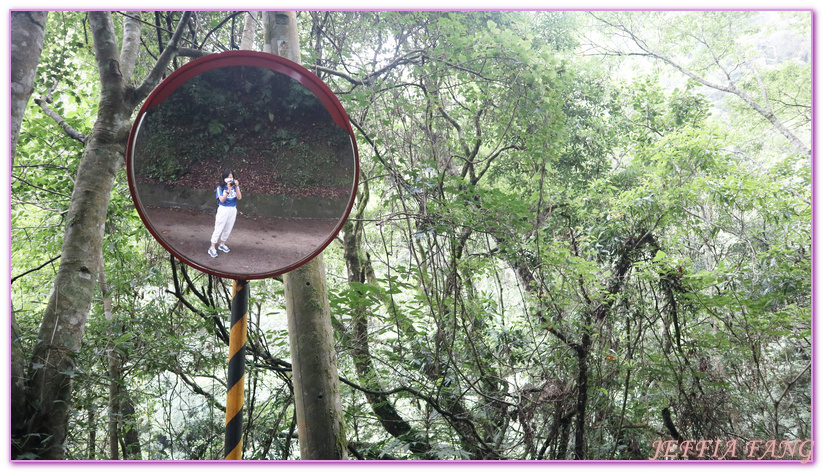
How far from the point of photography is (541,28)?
4.99 metres

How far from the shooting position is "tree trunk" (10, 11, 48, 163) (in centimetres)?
188

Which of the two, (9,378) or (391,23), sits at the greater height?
(391,23)

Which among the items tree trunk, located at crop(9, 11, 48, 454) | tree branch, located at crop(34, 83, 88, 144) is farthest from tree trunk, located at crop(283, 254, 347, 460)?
tree branch, located at crop(34, 83, 88, 144)

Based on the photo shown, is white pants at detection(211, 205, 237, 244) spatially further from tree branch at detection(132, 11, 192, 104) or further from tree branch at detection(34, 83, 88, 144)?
tree branch at detection(34, 83, 88, 144)

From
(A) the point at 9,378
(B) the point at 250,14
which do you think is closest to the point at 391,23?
(B) the point at 250,14

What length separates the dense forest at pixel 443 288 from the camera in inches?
91.0

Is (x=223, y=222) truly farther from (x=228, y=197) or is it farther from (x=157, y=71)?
(x=157, y=71)

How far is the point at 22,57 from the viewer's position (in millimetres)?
1907

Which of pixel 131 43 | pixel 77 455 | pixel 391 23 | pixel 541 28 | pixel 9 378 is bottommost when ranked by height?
pixel 77 455

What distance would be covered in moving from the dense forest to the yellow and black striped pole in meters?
0.87

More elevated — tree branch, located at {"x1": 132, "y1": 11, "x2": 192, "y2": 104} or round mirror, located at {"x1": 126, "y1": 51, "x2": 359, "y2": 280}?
tree branch, located at {"x1": 132, "y1": 11, "x2": 192, "y2": 104}

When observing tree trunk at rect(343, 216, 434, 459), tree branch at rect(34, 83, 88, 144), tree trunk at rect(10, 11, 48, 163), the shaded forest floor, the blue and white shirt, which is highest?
tree branch at rect(34, 83, 88, 144)

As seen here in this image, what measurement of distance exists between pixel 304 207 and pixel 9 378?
1376mm

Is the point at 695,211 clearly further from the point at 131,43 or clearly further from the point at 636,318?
the point at 131,43
